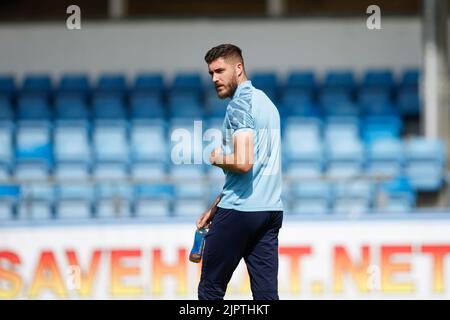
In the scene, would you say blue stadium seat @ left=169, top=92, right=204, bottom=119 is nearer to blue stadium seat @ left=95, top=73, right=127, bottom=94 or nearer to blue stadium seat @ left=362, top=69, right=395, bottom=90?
blue stadium seat @ left=95, top=73, right=127, bottom=94

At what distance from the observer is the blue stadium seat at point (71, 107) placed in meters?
11.8

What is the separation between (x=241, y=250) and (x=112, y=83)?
7.59 m

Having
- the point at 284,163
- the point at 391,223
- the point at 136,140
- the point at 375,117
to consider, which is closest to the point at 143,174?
the point at 136,140

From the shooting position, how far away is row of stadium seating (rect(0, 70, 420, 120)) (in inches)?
464

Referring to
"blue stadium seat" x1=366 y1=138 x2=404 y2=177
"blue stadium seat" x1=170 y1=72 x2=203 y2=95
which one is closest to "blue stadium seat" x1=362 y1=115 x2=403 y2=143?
"blue stadium seat" x1=366 y1=138 x2=404 y2=177

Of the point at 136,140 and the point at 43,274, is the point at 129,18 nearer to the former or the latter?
the point at 136,140

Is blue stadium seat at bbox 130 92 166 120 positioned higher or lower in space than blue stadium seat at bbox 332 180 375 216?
higher

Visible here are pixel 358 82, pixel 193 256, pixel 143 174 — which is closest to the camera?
pixel 193 256

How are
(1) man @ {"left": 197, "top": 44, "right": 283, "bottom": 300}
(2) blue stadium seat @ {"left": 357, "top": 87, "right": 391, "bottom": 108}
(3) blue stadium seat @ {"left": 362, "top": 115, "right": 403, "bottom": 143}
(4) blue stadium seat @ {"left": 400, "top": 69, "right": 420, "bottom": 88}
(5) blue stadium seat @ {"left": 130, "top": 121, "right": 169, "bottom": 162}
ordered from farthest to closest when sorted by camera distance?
(4) blue stadium seat @ {"left": 400, "top": 69, "right": 420, "bottom": 88} → (2) blue stadium seat @ {"left": 357, "top": 87, "right": 391, "bottom": 108} → (3) blue stadium seat @ {"left": 362, "top": 115, "right": 403, "bottom": 143} → (5) blue stadium seat @ {"left": 130, "top": 121, "right": 169, "bottom": 162} → (1) man @ {"left": 197, "top": 44, "right": 283, "bottom": 300}

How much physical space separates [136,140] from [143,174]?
1.54 feet

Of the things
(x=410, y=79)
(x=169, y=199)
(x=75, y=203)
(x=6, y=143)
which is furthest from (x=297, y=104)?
(x=6, y=143)

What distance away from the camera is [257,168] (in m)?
4.93

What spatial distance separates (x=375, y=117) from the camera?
11500mm

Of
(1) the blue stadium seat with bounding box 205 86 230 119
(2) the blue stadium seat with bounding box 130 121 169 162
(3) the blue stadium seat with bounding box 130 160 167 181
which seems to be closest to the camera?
(3) the blue stadium seat with bounding box 130 160 167 181
